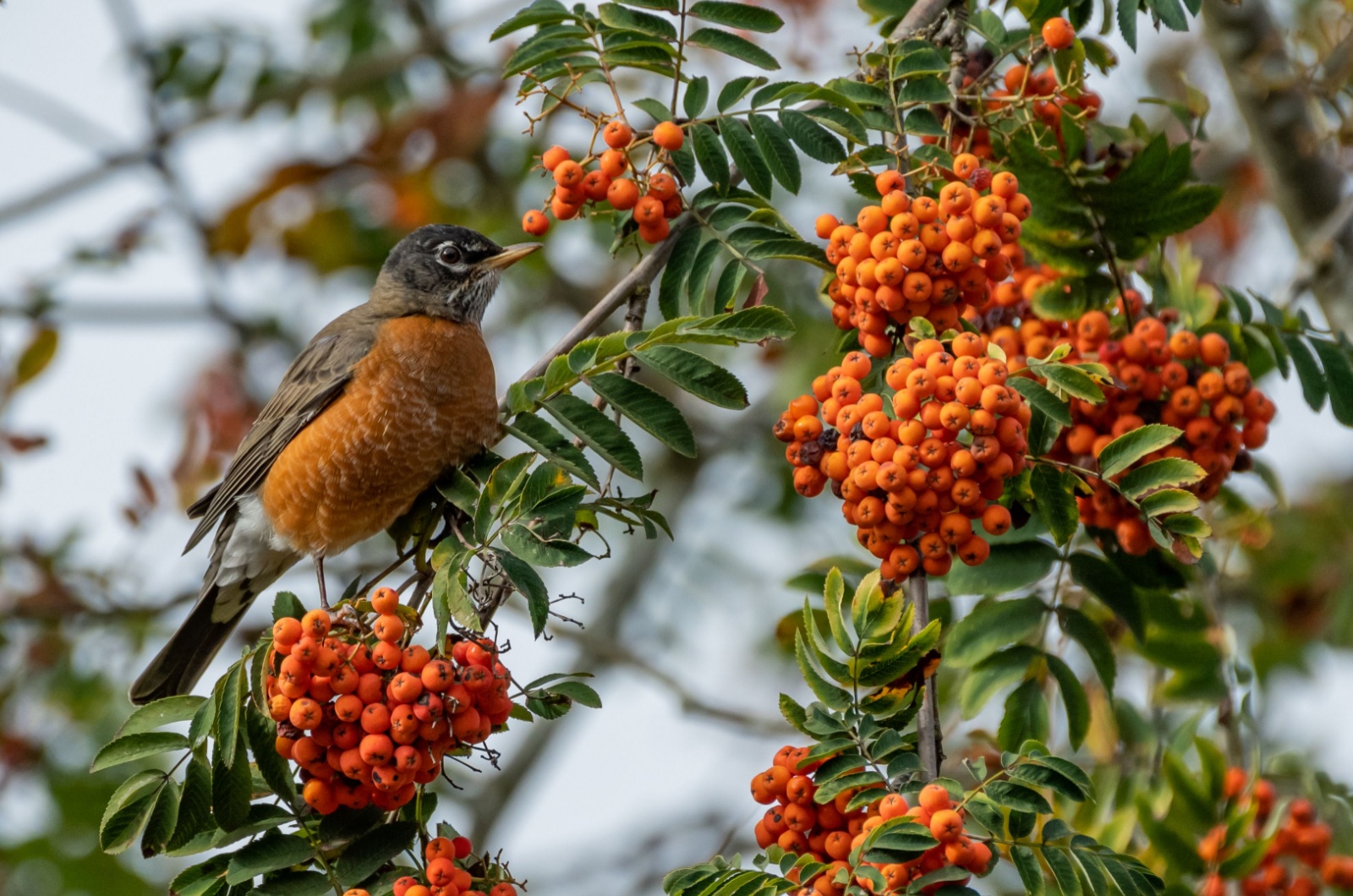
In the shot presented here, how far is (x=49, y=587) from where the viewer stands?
578 cm

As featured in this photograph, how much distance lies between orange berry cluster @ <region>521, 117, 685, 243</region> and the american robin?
33.0 inches

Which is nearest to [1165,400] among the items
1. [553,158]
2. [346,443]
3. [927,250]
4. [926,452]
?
[927,250]

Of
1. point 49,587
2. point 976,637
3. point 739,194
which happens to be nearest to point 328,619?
point 739,194

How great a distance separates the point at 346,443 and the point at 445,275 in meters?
1.01

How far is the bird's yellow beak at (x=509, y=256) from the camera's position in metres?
4.29

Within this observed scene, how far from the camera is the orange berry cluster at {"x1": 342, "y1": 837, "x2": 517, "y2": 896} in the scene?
240cm

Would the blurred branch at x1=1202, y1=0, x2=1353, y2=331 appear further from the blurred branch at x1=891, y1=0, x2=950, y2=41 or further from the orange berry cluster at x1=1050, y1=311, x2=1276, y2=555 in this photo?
the blurred branch at x1=891, y1=0, x2=950, y2=41

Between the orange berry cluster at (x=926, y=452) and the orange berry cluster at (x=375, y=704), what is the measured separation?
765 millimetres

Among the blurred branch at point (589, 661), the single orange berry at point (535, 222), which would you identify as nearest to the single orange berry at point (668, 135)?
the single orange berry at point (535, 222)

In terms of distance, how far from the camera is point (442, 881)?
2.40 meters

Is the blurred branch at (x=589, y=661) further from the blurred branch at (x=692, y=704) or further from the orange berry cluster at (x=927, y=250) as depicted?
the orange berry cluster at (x=927, y=250)

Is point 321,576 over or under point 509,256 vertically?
under

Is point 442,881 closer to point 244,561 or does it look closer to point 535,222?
point 535,222

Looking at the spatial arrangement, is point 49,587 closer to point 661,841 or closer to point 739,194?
point 661,841
